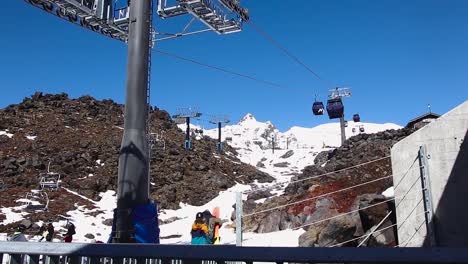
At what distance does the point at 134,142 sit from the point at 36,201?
99.5 feet

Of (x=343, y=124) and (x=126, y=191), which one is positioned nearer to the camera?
(x=126, y=191)

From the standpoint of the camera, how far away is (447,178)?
298 inches

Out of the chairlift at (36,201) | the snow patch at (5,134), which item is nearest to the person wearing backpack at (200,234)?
the chairlift at (36,201)

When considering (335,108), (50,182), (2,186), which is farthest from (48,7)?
(2,186)

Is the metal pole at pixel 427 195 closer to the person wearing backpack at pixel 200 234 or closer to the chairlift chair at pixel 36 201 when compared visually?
the person wearing backpack at pixel 200 234

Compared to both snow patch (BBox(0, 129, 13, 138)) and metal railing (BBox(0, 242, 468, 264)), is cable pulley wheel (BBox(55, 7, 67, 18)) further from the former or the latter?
snow patch (BBox(0, 129, 13, 138))

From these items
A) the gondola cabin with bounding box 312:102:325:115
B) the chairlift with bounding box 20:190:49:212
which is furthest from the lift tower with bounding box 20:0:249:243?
the gondola cabin with bounding box 312:102:325:115

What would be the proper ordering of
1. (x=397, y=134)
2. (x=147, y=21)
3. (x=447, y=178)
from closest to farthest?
(x=447, y=178)
(x=147, y=21)
(x=397, y=134)

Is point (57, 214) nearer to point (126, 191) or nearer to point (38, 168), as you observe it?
point (38, 168)

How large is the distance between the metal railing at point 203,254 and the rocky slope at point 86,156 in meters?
29.6

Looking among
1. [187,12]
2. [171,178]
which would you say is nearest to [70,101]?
[171,178]

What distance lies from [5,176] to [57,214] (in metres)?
14.8

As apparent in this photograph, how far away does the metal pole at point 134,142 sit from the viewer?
24.7 feet

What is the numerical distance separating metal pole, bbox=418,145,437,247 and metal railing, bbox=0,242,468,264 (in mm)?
5890
